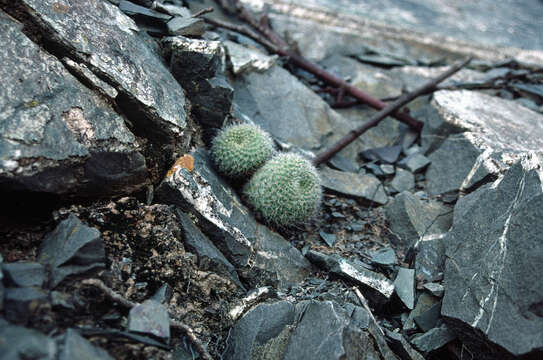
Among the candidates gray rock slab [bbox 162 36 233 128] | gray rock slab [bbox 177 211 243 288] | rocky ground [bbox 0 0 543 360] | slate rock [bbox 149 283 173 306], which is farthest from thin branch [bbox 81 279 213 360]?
gray rock slab [bbox 162 36 233 128]

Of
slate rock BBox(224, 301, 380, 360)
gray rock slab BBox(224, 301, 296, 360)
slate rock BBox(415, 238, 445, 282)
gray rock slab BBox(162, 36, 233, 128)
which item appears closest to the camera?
slate rock BBox(224, 301, 380, 360)

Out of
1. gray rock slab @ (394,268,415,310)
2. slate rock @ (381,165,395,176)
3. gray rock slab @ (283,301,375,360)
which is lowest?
gray rock slab @ (394,268,415,310)

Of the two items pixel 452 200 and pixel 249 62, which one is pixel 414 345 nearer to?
pixel 452 200

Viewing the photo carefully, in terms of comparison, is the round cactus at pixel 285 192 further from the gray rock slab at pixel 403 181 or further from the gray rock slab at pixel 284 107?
the gray rock slab at pixel 403 181

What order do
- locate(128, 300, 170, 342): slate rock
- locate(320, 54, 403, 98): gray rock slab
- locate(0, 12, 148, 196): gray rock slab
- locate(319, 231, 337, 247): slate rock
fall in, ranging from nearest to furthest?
locate(128, 300, 170, 342): slate rock < locate(0, 12, 148, 196): gray rock slab < locate(319, 231, 337, 247): slate rock < locate(320, 54, 403, 98): gray rock slab

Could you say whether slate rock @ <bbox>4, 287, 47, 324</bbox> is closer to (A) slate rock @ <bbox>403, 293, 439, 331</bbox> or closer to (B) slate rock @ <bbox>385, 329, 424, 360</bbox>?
(B) slate rock @ <bbox>385, 329, 424, 360</bbox>

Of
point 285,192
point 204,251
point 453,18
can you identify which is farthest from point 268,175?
point 453,18

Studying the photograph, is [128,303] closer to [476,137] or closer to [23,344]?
[23,344]

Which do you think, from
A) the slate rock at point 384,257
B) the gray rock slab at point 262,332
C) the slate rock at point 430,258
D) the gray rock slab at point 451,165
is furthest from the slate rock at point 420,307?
the gray rock slab at point 451,165
